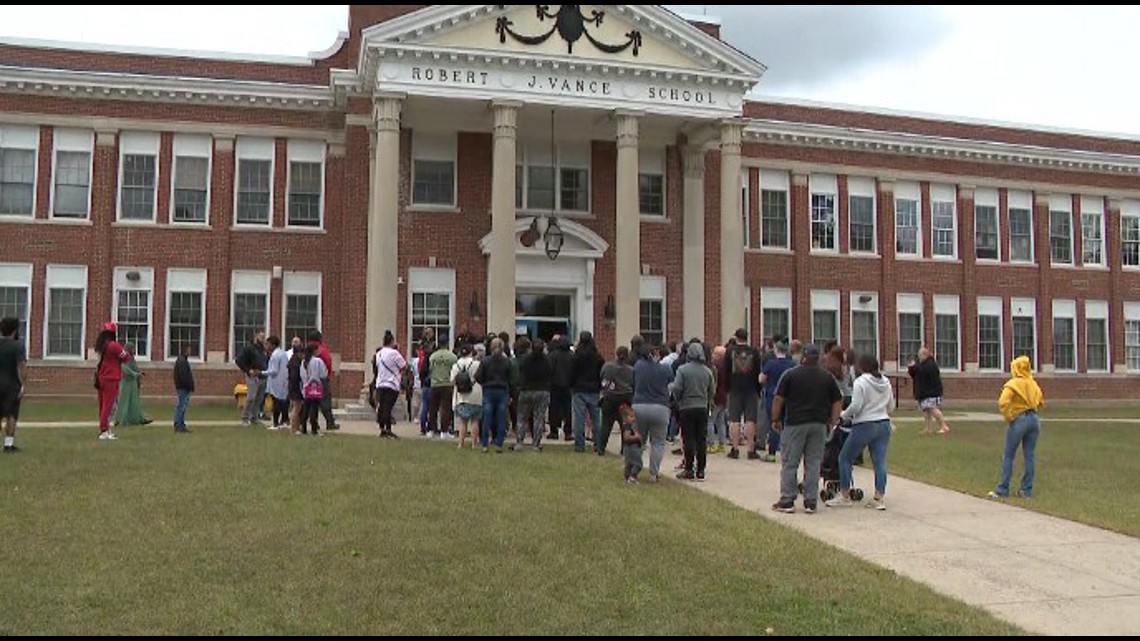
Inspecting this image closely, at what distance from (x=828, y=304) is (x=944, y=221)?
211 inches

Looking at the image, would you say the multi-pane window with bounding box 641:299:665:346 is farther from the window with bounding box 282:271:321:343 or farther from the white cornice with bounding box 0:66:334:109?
the white cornice with bounding box 0:66:334:109

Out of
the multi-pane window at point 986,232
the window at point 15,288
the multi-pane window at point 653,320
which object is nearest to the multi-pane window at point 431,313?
the multi-pane window at point 653,320

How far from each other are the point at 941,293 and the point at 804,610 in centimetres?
2921

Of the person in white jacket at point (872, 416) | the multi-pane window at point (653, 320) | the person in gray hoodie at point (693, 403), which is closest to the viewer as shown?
the person in white jacket at point (872, 416)

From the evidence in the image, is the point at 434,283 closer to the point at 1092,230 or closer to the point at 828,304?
the point at 828,304

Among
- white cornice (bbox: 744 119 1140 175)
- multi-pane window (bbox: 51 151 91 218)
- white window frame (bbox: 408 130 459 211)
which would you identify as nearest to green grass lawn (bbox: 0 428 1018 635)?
white window frame (bbox: 408 130 459 211)

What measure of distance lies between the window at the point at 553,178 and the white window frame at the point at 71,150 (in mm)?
11659

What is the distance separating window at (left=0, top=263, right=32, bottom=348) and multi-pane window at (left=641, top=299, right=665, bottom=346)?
16818 mm

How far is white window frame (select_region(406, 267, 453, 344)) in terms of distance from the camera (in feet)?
87.4

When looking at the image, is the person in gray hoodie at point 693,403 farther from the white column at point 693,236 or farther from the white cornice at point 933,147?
the white cornice at point 933,147

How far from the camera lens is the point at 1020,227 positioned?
113ft

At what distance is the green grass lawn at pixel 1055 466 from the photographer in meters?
11.2

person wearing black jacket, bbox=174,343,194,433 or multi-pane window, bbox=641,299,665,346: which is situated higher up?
multi-pane window, bbox=641,299,665,346

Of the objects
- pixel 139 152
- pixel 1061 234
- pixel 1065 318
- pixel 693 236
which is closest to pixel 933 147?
pixel 1061 234
